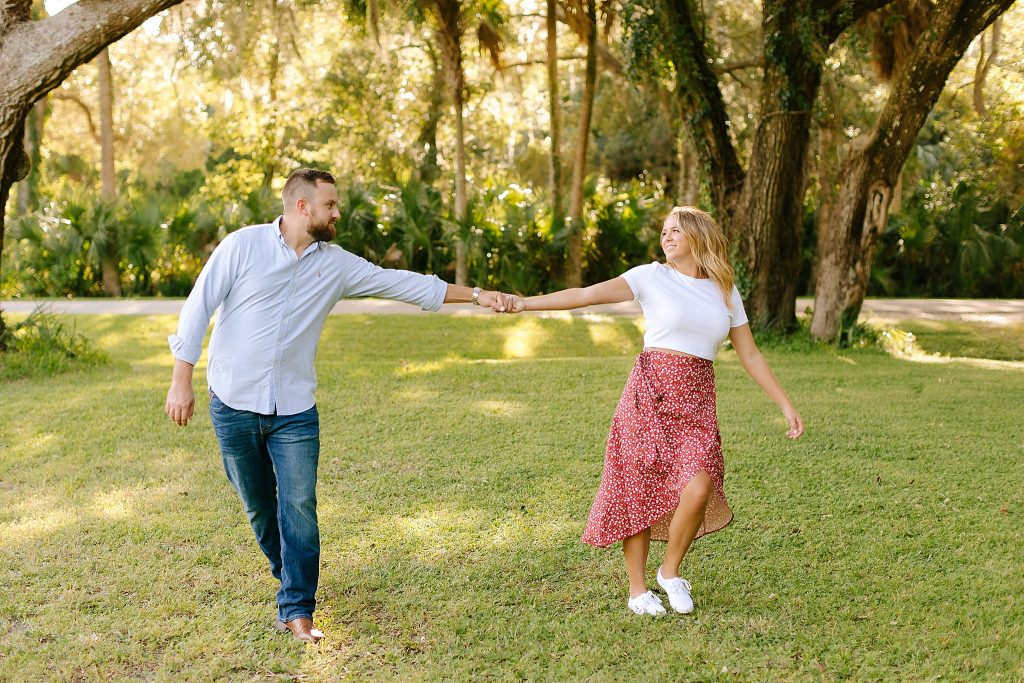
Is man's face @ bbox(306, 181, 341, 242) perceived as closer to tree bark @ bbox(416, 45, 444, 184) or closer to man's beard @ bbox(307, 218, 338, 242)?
man's beard @ bbox(307, 218, 338, 242)

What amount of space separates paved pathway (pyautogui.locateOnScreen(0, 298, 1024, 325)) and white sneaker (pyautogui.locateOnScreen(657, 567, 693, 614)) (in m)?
10.6

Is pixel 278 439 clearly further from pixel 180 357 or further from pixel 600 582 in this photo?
pixel 600 582

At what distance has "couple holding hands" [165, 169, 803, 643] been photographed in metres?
4.10

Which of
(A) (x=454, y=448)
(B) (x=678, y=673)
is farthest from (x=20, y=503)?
(B) (x=678, y=673)

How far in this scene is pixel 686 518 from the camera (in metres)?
4.38

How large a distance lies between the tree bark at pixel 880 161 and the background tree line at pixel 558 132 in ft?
0.08

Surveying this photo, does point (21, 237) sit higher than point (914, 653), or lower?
higher

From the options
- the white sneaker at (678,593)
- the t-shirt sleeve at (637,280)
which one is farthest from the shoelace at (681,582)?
the t-shirt sleeve at (637,280)

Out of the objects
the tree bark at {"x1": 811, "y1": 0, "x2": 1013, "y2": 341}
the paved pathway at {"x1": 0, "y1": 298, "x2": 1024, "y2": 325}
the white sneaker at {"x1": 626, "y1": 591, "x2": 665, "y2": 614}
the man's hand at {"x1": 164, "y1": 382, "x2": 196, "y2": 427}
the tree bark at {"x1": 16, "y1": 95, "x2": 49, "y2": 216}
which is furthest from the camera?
the tree bark at {"x1": 16, "y1": 95, "x2": 49, "y2": 216}

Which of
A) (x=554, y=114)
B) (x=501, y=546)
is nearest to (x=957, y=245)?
(x=554, y=114)

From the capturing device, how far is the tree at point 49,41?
8688mm

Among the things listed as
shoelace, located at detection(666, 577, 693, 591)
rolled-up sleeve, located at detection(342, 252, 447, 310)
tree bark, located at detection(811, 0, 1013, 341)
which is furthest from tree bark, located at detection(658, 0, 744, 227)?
shoelace, located at detection(666, 577, 693, 591)

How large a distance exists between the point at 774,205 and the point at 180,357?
9347 millimetres

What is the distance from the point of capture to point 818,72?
11.8m
